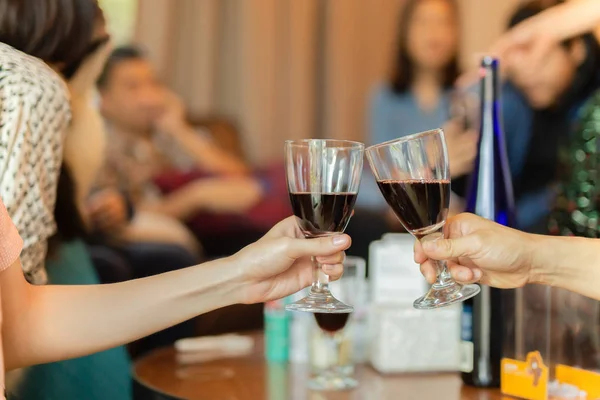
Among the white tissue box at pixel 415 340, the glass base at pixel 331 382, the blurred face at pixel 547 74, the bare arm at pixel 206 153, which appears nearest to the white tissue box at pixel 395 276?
the white tissue box at pixel 415 340

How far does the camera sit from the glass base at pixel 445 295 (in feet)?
3.03

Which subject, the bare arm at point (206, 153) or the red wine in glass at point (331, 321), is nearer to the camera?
the red wine in glass at point (331, 321)

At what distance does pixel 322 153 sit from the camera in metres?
0.94

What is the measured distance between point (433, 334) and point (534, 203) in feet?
5.86

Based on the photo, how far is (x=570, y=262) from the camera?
1030 millimetres

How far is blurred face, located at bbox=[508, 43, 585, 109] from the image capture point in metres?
2.88

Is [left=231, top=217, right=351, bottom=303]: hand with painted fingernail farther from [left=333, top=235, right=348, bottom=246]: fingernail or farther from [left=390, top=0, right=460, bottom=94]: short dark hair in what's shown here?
[left=390, top=0, right=460, bottom=94]: short dark hair

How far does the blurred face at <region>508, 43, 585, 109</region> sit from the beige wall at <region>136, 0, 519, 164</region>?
44.7 inches

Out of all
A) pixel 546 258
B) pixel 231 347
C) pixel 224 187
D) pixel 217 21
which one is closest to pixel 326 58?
pixel 217 21

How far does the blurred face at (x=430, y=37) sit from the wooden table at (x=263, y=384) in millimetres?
2628

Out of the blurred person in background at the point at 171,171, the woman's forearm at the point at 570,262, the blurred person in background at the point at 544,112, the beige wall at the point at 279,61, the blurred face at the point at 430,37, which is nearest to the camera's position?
the woman's forearm at the point at 570,262

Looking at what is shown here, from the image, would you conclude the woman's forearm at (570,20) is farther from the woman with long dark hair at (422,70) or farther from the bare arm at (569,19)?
the woman with long dark hair at (422,70)

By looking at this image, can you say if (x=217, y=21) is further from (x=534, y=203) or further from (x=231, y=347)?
(x=231, y=347)

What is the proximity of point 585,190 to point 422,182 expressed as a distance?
0.57 meters
